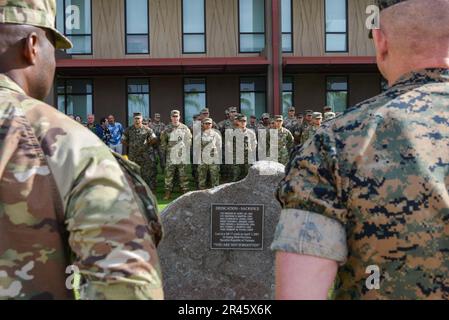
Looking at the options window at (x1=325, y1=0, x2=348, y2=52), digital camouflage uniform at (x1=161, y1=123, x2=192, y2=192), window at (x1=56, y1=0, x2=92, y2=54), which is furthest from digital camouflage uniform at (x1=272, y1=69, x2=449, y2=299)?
window at (x1=56, y1=0, x2=92, y2=54)

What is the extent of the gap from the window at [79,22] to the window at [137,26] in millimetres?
1255

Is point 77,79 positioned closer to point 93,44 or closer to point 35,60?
point 93,44

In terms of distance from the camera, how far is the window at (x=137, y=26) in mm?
19453

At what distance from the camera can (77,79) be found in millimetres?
19922

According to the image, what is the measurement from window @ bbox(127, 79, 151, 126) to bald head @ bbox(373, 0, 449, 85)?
18.1 metres

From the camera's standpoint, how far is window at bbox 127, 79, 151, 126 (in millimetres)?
19719

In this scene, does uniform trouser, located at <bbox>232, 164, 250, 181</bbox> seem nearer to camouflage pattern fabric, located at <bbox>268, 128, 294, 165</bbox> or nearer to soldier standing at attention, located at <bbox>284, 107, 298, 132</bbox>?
camouflage pattern fabric, located at <bbox>268, 128, 294, 165</bbox>

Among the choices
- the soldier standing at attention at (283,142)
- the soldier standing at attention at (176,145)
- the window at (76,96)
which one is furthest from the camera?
the window at (76,96)

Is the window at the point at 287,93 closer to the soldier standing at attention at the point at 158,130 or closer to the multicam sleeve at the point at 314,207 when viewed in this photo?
the soldier standing at attention at the point at 158,130

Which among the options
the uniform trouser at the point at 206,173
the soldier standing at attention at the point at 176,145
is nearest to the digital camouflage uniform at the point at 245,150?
the uniform trouser at the point at 206,173

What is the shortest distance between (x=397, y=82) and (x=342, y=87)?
727 inches

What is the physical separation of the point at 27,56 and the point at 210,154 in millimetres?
12311

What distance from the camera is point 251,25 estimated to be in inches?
771

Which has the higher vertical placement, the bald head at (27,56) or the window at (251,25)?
the window at (251,25)
